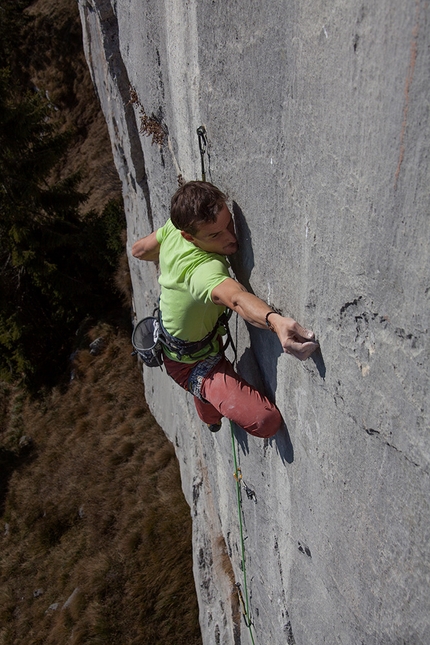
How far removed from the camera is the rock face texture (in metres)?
1.72

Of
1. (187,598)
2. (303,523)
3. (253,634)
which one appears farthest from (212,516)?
(303,523)

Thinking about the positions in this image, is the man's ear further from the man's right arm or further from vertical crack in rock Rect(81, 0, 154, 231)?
vertical crack in rock Rect(81, 0, 154, 231)

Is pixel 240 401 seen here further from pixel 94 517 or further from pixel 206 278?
pixel 94 517

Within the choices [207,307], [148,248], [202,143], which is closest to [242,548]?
[207,307]

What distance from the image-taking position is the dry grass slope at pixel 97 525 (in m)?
7.89

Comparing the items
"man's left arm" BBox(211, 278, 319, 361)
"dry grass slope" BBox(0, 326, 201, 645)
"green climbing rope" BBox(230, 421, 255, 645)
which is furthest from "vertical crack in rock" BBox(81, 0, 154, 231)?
"dry grass slope" BBox(0, 326, 201, 645)

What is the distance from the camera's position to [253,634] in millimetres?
5141

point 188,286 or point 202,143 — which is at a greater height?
point 202,143

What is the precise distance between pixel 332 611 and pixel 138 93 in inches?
183

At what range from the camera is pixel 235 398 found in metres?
3.43

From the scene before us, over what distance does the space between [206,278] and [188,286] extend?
Answer: 22 cm

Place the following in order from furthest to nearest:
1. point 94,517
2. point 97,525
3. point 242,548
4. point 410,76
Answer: point 94,517
point 97,525
point 242,548
point 410,76

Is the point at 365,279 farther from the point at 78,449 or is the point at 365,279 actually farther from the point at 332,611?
the point at 78,449

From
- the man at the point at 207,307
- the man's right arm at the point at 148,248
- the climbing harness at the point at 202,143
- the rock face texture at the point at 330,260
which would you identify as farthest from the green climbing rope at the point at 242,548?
the climbing harness at the point at 202,143
